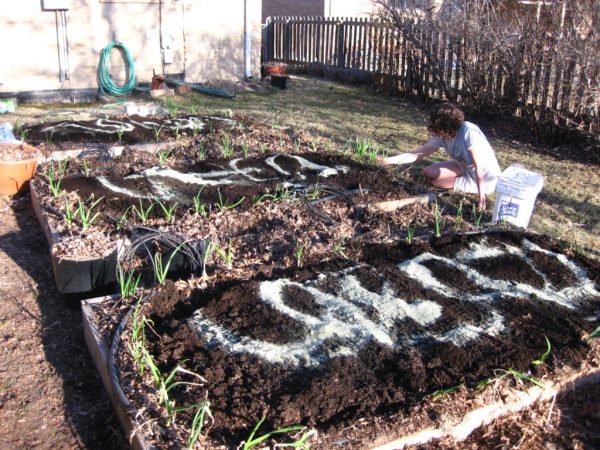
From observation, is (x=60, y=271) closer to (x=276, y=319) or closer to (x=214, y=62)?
(x=276, y=319)

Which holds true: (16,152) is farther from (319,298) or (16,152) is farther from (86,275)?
(319,298)

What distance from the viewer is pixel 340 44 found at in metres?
14.9

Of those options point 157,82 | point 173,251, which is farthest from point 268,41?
point 173,251

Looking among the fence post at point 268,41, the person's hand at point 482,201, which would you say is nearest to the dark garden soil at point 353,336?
the person's hand at point 482,201

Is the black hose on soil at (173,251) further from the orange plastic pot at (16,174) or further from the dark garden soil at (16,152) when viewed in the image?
the dark garden soil at (16,152)

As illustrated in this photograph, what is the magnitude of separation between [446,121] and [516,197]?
1.01 metres

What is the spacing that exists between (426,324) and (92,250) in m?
2.13

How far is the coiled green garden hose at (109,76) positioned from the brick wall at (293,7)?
31.0 ft

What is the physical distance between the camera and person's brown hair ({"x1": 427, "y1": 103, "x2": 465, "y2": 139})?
5391mm

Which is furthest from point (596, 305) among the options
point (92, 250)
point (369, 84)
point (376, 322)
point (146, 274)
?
point (369, 84)

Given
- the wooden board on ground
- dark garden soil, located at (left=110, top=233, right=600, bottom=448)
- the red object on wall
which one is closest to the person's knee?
the wooden board on ground

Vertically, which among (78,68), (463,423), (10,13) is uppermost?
(10,13)

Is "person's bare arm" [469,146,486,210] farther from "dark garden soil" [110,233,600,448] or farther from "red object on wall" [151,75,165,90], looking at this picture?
"red object on wall" [151,75,165,90]

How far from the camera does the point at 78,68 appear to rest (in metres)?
11.0
